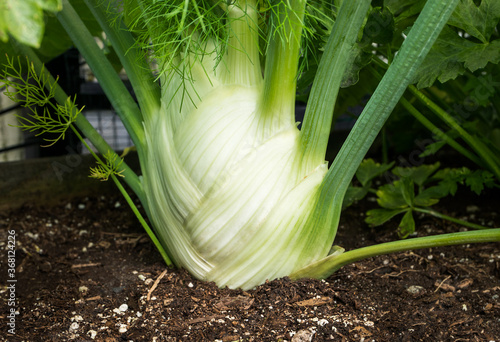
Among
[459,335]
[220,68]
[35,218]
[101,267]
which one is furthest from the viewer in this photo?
[35,218]

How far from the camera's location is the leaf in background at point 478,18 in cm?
78

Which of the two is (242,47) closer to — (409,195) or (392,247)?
(392,247)

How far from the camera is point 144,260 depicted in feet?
2.98

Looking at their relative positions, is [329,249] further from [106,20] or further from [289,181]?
[106,20]

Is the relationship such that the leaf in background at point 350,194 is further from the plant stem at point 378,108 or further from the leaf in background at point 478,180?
the plant stem at point 378,108

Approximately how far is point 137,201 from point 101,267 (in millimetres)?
344

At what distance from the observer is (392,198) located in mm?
1029

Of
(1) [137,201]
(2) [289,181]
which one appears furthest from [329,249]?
(1) [137,201]

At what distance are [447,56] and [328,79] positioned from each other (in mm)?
224

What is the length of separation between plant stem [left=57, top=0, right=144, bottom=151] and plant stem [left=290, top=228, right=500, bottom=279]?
0.35 meters

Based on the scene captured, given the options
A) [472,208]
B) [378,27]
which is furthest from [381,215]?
[378,27]

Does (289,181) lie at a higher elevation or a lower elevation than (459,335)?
A: higher

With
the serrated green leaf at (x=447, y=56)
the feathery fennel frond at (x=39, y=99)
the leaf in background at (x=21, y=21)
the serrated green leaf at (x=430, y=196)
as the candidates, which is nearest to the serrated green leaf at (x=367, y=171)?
the serrated green leaf at (x=430, y=196)

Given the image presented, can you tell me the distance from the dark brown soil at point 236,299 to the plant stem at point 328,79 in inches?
8.1
